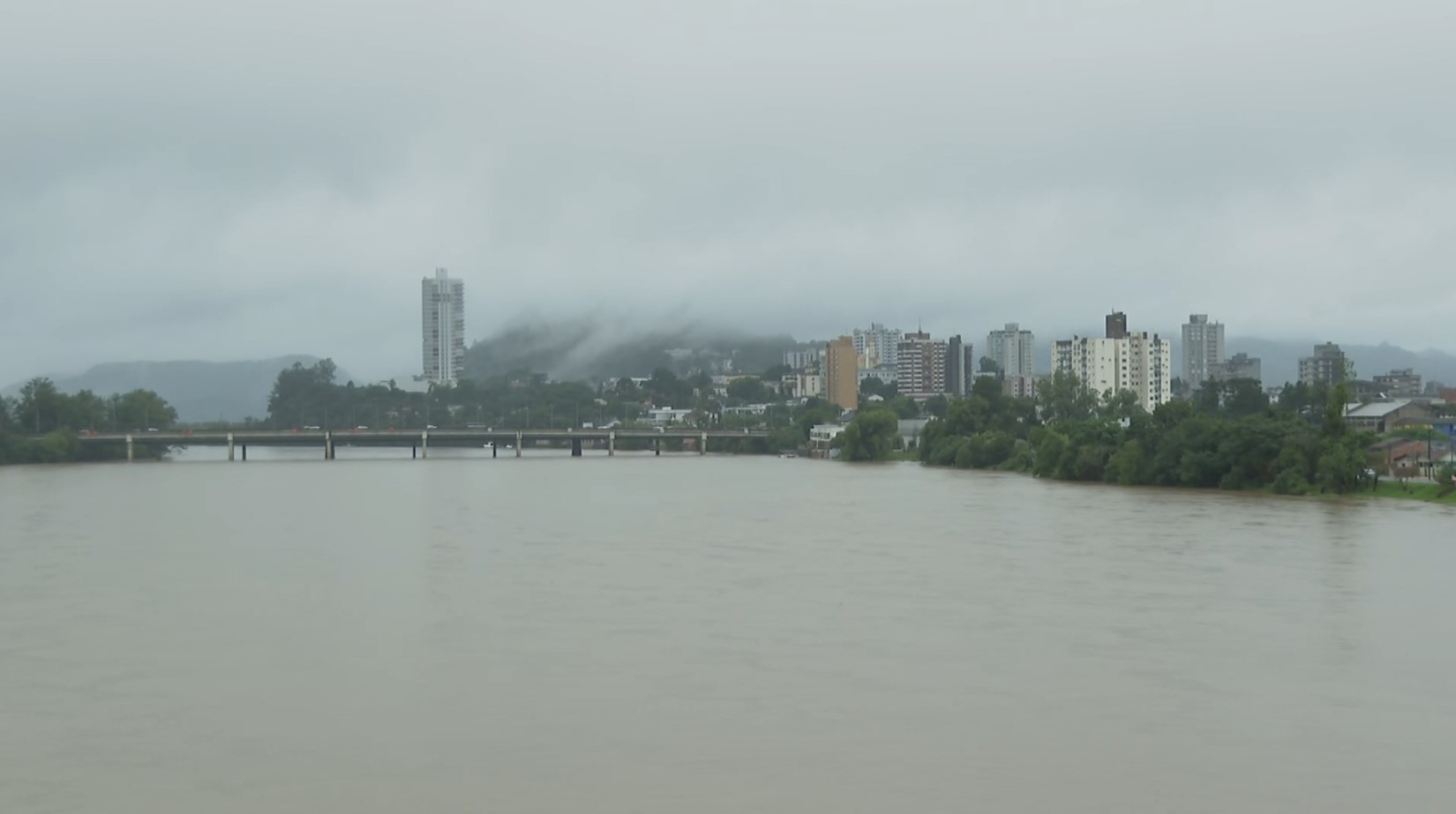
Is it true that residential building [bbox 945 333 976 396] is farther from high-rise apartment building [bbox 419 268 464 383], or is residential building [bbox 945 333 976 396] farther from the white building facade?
high-rise apartment building [bbox 419 268 464 383]

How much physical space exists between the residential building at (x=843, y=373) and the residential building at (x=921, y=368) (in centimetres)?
1868

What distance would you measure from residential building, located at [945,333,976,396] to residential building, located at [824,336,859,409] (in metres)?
18.8

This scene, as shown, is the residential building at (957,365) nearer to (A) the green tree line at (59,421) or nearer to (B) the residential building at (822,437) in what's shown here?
(B) the residential building at (822,437)

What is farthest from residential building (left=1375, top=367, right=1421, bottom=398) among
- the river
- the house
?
the river

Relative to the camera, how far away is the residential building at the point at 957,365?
13725cm

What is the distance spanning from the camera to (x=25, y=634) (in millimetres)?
13664

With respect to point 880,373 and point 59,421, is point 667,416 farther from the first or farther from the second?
point 59,421

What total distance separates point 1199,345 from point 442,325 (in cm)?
9943

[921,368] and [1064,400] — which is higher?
[921,368]

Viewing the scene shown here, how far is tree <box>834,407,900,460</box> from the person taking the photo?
61469mm

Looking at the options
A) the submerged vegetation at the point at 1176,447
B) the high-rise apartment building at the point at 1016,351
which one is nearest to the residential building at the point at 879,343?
the high-rise apartment building at the point at 1016,351

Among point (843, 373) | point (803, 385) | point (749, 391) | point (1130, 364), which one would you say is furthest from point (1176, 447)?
point (803, 385)

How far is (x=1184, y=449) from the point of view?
35.1 m

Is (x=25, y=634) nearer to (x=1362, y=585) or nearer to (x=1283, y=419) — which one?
(x=1362, y=585)
